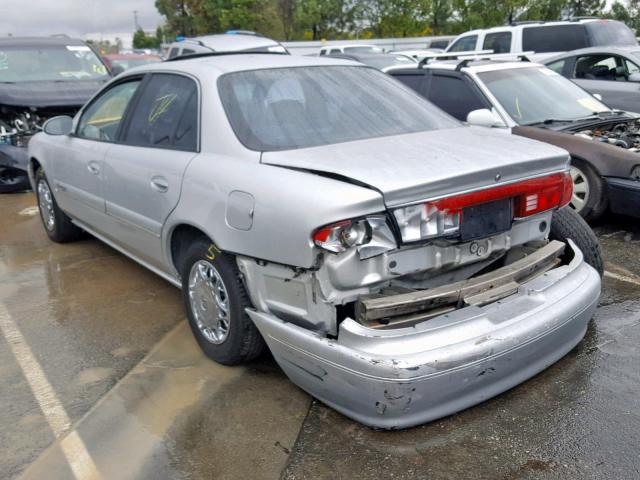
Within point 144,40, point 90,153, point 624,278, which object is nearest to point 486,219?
point 624,278

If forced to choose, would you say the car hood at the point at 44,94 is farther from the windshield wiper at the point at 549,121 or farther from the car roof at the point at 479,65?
the windshield wiper at the point at 549,121

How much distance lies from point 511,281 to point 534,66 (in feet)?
13.9

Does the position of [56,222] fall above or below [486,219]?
below

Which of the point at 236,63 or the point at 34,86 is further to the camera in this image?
the point at 34,86

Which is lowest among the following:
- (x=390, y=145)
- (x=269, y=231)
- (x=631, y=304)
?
(x=631, y=304)

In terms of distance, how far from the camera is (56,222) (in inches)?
229

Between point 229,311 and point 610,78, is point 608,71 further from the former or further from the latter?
point 229,311

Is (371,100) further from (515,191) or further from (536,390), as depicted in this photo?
(536,390)

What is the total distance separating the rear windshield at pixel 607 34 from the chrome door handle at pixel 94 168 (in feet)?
32.3

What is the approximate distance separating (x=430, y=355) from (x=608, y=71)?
796cm

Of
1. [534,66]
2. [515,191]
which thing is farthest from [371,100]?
[534,66]

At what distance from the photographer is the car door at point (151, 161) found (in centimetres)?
362

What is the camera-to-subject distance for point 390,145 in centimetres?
325

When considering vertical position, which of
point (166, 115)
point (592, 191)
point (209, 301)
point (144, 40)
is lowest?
point (144, 40)
